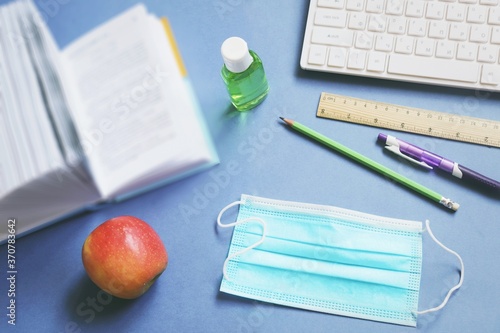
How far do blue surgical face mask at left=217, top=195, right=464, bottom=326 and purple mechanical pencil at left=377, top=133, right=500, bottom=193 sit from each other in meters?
0.08

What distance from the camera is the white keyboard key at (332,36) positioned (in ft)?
2.43

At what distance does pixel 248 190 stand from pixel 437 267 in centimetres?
27

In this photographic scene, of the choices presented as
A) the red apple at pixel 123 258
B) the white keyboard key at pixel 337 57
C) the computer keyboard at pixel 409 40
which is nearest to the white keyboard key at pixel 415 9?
the computer keyboard at pixel 409 40

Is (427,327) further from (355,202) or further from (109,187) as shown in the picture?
(109,187)

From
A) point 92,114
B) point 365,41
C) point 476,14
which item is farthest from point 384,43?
point 92,114

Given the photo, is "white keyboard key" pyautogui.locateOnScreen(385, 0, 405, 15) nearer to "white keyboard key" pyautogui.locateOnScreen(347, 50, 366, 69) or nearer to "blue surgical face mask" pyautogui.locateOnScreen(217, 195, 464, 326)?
"white keyboard key" pyautogui.locateOnScreen(347, 50, 366, 69)

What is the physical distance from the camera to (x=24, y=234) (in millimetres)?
761

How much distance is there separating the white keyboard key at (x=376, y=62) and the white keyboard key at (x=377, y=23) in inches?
1.3

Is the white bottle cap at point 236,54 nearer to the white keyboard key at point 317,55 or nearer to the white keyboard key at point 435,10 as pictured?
the white keyboard key at point 317,55

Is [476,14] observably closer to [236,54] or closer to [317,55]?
[317,55]

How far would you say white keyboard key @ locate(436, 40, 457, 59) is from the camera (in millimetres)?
722

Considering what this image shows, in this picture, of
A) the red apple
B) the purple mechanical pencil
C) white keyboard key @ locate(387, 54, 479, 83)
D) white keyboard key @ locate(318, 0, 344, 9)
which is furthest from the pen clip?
A: the red apple

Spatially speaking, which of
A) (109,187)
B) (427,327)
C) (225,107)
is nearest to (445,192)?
(427,327)

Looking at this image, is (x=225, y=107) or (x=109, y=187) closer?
(x=109, y=187)
